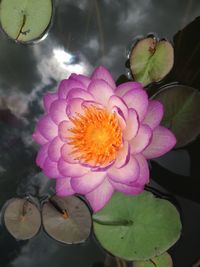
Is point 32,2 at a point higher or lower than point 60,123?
higher

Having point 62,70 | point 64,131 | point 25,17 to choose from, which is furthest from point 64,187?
point 25,17

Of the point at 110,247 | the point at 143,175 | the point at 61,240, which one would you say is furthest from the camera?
the point at 61,240

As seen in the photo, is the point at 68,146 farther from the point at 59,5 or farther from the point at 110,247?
the point at 59,5

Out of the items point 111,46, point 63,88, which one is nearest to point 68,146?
point 63,88

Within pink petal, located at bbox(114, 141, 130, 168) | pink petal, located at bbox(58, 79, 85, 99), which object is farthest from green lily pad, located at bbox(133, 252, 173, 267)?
pink petal, located at bbox(58, 79, 85, 99)

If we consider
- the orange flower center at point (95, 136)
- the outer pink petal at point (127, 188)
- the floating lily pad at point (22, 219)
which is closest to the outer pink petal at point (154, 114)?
the orange flower center at point (95, 136)

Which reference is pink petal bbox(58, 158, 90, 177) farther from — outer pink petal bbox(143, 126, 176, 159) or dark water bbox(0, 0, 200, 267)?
dark water bbox(0, 0, 200, 267)

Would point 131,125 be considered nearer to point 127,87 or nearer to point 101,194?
point 127,87
